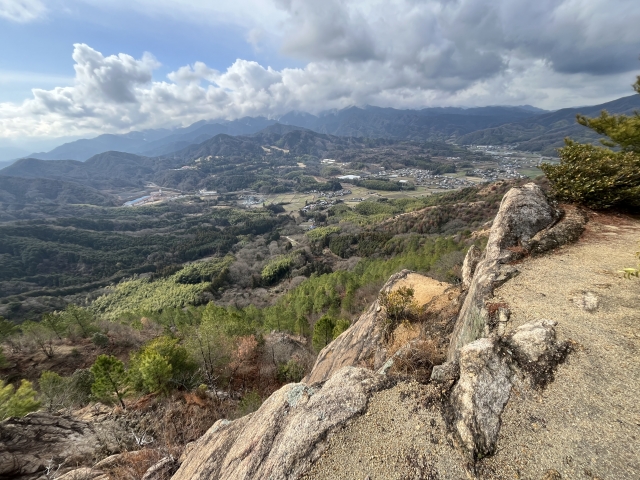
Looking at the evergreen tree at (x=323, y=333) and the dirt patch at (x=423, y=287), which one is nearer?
the dirt patch at (x=423, y=287)

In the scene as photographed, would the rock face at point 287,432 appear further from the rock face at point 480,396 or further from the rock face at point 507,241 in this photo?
the rock face at point 507,241

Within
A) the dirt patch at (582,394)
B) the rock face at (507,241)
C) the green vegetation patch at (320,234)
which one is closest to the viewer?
the dirt patch at (582,394)

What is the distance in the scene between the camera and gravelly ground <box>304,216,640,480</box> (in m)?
5.59

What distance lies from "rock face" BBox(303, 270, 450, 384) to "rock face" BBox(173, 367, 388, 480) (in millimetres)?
A: 4577

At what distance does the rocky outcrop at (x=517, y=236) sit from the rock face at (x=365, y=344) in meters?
5.24

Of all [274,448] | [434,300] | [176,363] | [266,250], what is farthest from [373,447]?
[266,250]

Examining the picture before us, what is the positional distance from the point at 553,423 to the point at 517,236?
9209 millimetres

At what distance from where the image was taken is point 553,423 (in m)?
6.21

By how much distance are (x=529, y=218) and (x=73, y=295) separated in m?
152

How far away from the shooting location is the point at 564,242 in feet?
41.8

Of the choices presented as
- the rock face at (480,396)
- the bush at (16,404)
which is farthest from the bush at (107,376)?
the rock face at (480,396)

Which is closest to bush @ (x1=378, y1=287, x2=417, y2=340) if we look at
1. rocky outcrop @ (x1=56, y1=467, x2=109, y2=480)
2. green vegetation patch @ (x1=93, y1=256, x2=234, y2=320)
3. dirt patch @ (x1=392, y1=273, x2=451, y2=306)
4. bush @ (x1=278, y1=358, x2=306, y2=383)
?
dirt patch @ (x1=392, y1=273, x2=451, y2=306)

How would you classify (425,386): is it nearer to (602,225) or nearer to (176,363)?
(602,225)

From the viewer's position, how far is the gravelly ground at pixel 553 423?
18.4 feet
